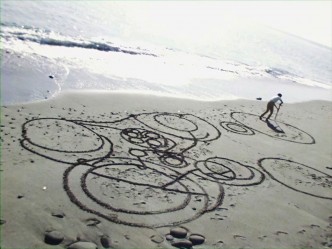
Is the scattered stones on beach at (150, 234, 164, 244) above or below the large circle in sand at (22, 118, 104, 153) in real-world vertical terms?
below

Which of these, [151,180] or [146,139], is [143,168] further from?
[146,139]

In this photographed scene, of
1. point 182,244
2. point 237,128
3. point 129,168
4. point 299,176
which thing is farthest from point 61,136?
point 237,128

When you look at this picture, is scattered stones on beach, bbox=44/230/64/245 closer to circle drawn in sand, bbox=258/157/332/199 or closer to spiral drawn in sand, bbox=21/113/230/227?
spiral drawn in sand, bbox=21/113/230/227

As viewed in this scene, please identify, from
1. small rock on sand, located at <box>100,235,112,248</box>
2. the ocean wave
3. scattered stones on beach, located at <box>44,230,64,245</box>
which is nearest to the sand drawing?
small rock on sand, located at <box>100,235,112,248</box>

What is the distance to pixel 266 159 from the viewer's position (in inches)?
500

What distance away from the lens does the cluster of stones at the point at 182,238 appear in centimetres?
704

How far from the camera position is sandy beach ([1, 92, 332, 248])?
7145 mm

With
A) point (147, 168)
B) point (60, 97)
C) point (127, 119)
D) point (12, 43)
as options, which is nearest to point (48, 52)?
point (12, 43)

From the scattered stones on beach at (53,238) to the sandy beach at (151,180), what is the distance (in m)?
0.02

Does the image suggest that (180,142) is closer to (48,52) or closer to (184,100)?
(184,100)

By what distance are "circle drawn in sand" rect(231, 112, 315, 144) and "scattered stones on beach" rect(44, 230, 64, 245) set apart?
36.5 ft

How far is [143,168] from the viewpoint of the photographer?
10.0 m

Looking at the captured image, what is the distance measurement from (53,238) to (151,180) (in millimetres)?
3442

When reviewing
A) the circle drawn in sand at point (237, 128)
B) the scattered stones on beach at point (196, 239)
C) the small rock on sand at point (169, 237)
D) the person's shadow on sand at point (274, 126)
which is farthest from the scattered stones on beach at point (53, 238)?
the person's shadow on sand at point (274, 126)
